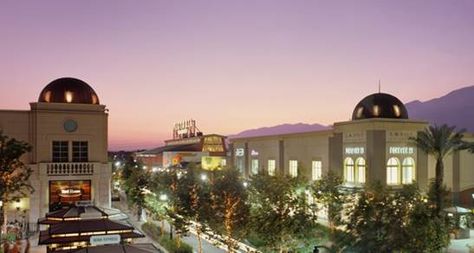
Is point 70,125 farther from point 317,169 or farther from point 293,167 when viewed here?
point 293,167

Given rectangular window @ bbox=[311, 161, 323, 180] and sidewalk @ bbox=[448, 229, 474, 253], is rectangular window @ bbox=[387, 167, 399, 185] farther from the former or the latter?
sidewalk @ bbox=[448, 229, 474, 253]

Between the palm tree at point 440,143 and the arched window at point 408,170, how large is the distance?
5.59 ft

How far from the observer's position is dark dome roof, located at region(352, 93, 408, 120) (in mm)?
51219

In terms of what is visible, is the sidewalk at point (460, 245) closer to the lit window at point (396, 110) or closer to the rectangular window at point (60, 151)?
the lit window at point (396, 110)

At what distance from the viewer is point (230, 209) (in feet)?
99.3

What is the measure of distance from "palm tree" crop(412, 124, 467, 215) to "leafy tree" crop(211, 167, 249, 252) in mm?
19948

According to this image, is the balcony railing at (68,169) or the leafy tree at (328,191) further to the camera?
the balcony railing at (68,169)

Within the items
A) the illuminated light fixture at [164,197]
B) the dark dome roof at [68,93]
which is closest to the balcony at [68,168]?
the dark dome roof at [68,93]

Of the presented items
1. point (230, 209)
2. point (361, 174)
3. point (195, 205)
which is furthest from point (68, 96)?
point (361, 174)

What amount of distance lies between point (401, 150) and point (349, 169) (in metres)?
5.20

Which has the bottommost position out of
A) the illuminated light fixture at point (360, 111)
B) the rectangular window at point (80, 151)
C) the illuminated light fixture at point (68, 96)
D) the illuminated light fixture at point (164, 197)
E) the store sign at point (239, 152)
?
the illuminated light fixture at point (164, 197)

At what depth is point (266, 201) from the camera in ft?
102

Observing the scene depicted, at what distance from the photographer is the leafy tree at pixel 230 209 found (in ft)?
96.7

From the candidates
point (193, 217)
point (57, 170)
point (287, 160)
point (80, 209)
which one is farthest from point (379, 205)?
point (287, 160)
